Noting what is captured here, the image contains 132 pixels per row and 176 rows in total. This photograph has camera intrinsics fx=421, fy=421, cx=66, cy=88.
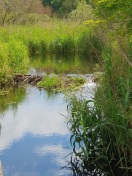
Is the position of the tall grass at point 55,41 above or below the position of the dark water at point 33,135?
above

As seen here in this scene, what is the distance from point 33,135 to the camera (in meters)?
6.82

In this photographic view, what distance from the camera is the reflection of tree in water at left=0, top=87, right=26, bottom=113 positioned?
872 centimetres

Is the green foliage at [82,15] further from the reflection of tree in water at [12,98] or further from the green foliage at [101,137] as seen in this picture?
the green foliage at [101,137]

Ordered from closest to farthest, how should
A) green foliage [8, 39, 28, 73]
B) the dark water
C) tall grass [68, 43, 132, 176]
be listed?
tall grass [68, 43, 132, 176] < the dark water < green foliage [8, 39, 28, 73]

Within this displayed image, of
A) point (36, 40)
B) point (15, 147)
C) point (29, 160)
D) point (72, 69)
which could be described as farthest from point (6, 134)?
point (36, 40)

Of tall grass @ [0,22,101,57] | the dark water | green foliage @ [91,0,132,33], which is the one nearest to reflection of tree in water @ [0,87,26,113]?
the dark water

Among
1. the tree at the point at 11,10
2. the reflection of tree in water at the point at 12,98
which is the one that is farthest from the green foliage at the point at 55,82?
the tree at the point at 11,10

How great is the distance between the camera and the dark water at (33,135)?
5.57 m

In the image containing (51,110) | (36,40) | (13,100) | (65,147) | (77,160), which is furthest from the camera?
(36,40)

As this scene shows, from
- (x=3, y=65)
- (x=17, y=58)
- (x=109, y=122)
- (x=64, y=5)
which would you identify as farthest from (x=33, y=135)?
(x=64, y=5)

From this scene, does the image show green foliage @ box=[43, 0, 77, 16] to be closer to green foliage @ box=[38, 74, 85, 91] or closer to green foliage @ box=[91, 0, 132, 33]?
green foliage @ box=[38, 74, 85, 91]

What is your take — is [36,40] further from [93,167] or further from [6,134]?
[93,167]

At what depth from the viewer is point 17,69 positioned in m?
11.3

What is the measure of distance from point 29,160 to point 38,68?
27.2 ft
